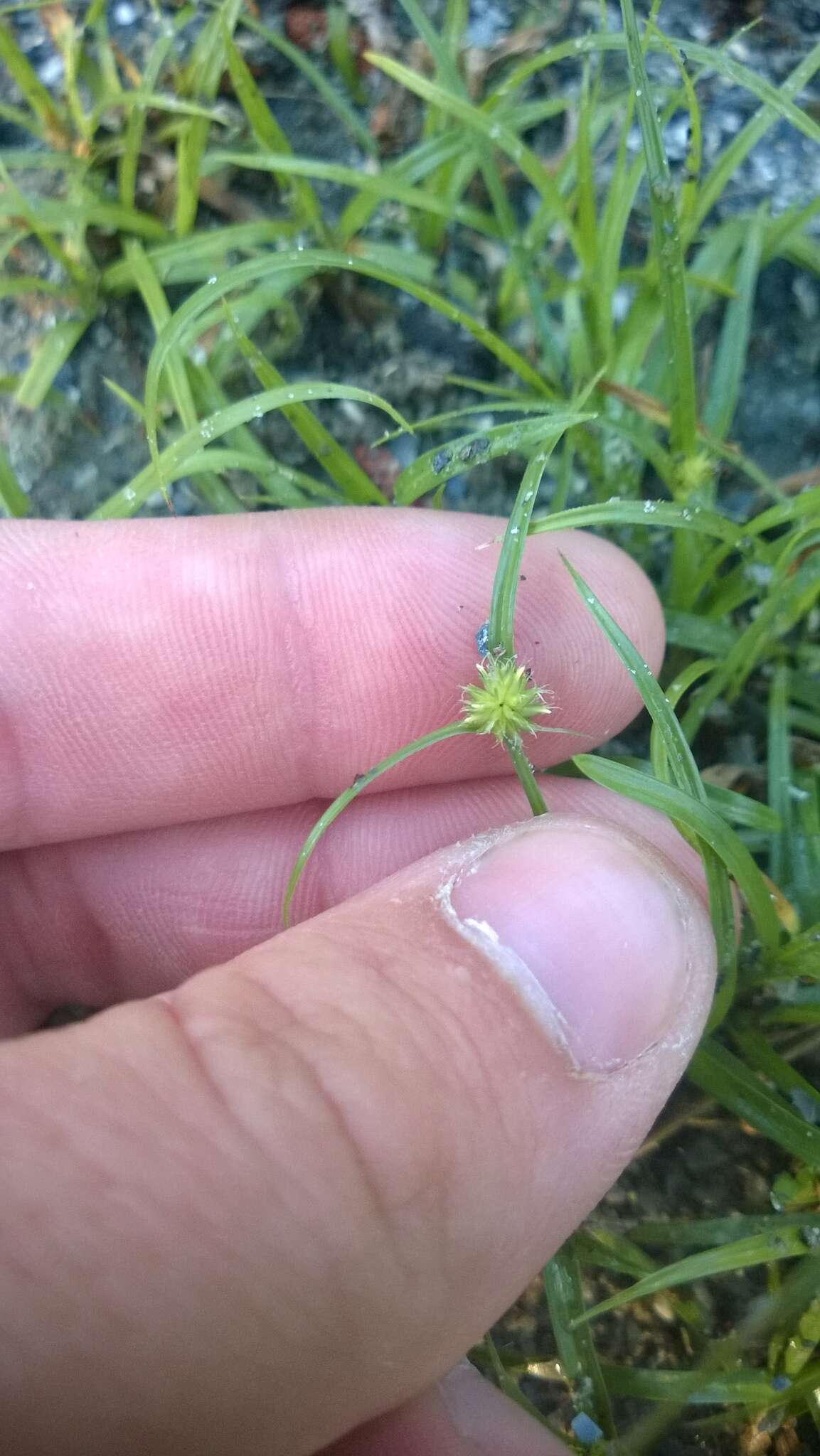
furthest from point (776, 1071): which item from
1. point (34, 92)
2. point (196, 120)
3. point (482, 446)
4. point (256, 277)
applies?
point (34, 92)

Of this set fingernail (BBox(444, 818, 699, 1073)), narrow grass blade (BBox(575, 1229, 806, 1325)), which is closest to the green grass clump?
narrow grass blade (BBox(575, 1229, 806, 1325))

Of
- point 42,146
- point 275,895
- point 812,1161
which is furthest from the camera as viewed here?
point 42,146

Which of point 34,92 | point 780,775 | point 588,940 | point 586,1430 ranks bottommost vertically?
point 586,1430

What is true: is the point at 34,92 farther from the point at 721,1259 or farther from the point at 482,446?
the point at 721,1259

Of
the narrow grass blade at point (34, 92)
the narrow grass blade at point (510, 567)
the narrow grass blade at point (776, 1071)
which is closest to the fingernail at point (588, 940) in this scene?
the narrow grass blade at point (510, 567)

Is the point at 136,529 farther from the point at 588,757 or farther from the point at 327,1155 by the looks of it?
the point at 327,1155

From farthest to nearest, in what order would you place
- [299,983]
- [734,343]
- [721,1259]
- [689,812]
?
[734,343] → [721,1259] → [689,812] → [299,983]

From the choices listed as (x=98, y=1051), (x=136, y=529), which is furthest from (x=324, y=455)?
(x=98, y=1051)
